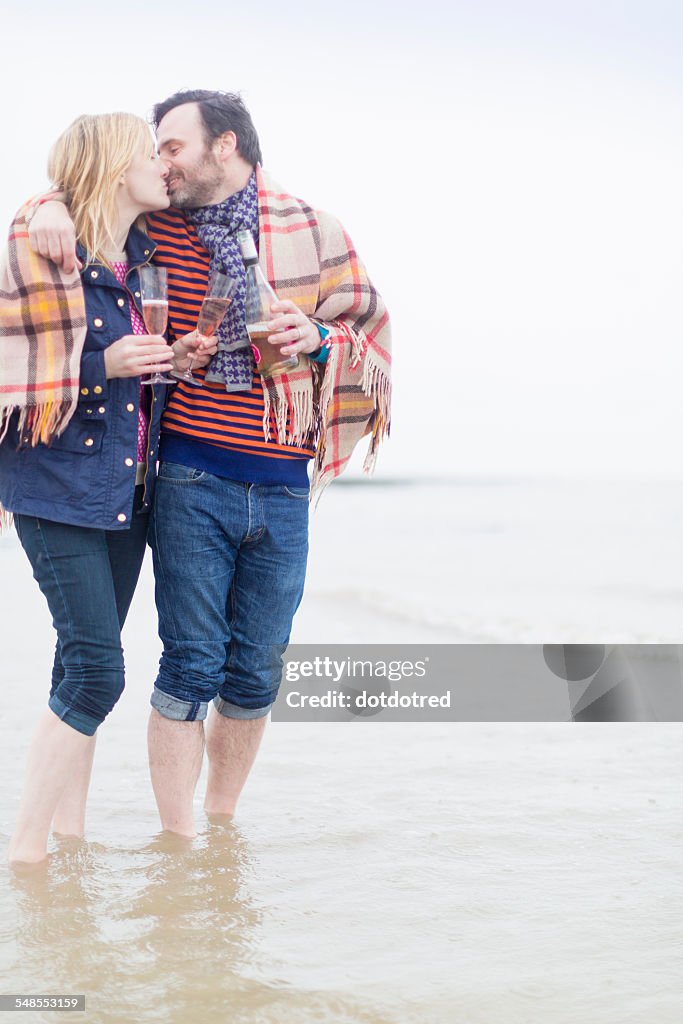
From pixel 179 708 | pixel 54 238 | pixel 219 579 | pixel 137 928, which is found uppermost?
pixel 54 238

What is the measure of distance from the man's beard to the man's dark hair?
7 cm

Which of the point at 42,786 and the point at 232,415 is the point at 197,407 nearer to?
the point at 232,415

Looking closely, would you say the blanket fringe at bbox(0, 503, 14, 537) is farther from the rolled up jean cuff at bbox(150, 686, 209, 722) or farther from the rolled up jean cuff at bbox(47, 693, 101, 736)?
the rolled up jean cuff at bbox(150, 686, 209, 722)

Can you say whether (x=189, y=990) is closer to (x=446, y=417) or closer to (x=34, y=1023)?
(x=34, y=1023)

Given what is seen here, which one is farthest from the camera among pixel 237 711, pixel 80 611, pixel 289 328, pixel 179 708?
pixel 237 711

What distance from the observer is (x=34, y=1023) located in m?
1.80

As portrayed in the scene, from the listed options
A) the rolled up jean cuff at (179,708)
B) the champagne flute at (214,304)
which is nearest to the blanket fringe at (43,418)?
the champagne flute at (214,304)

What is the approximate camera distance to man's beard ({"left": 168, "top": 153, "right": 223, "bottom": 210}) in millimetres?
2738

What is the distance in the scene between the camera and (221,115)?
279 cm

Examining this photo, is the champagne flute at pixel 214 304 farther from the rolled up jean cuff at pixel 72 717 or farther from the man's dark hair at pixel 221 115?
the rolled up jean cuff at pixel 72 717

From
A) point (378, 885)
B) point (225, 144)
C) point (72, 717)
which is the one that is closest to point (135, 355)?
point (225, 144)

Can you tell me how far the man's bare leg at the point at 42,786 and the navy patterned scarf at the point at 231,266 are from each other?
0.98m

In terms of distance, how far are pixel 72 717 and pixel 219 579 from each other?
0.51 m

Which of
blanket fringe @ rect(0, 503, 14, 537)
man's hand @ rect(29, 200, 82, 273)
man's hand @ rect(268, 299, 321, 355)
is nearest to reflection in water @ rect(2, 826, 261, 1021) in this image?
blanket fringe @ rect(0, 503, 14, 537)
